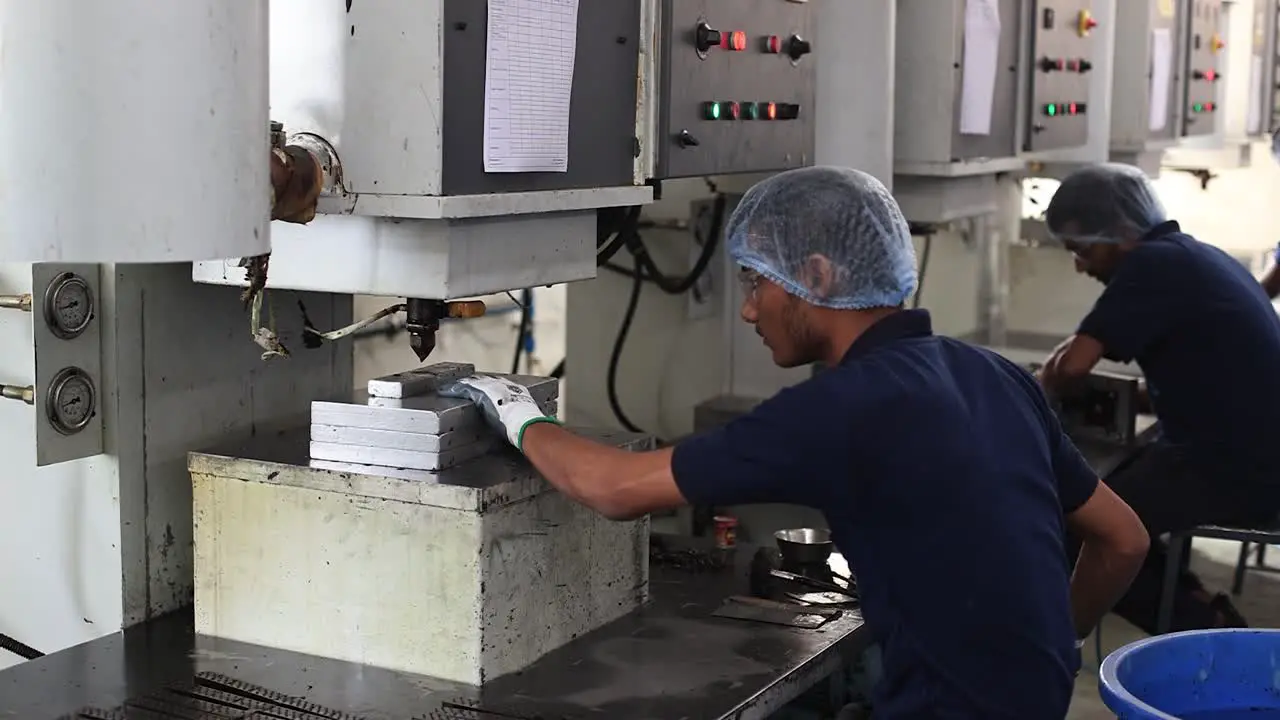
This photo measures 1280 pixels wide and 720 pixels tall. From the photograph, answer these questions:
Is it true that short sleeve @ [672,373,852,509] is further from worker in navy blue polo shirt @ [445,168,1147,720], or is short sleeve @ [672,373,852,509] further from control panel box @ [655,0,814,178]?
control panel box @ [655,0,814,178]

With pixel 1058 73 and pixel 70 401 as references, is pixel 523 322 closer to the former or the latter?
pixel 1058 73

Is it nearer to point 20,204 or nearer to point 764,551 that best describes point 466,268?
point 20,204

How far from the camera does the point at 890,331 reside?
4.73 feet

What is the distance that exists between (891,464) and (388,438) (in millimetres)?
524

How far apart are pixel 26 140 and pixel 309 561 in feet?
1.93

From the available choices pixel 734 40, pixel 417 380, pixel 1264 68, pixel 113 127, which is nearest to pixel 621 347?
pixel 734 40

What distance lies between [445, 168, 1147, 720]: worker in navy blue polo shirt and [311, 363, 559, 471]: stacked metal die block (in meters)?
0.09

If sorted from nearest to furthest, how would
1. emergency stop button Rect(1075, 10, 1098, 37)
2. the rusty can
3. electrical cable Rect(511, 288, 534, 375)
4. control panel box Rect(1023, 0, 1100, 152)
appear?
the rusty can → control panel box Rect(1023, 0, 1100, 152) → emergency stop button Rect(1075, 10, 1098, 37) → electrical cable Rect(511, 288, 534, 375)

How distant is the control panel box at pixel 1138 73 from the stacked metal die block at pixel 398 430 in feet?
8.44

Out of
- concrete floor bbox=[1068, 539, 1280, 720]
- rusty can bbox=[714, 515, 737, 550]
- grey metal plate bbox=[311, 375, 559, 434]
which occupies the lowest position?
concrete floor bbox=[1068, 539, 1280, 720]

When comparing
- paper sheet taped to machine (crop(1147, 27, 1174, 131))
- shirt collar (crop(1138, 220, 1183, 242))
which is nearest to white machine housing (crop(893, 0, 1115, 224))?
shirt collar (crop(1138, 220, 1183, 242))

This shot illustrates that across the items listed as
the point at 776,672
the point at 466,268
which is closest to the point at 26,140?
the point at 466,268

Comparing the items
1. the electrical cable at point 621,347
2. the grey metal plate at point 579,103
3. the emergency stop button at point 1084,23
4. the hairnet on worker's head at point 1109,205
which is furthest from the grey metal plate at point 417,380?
the emergency stop button at point 1084,23

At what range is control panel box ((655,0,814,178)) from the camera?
1.76 metres
